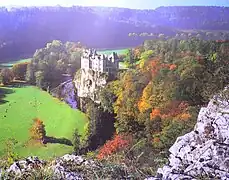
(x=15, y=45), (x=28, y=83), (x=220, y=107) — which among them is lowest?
(x=28, y=83)

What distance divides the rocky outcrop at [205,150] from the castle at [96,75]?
21.7 ft

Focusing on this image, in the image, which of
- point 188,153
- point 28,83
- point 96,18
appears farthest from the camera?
point 96,18

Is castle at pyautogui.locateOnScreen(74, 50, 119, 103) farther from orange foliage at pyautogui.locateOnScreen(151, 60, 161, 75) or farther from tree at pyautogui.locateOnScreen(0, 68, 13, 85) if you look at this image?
tree at pyautogui.locateOnScreen(0, 68, 13, 85)

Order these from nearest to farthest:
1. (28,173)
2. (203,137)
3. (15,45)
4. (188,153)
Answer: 1. (28,173)
2. (188,153)
3. (203,137)
4. (15,45)

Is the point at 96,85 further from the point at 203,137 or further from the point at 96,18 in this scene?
the point at 203,137

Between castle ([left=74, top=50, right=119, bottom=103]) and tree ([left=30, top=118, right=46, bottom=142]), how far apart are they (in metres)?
2.20

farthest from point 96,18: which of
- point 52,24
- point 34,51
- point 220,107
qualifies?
point 220,107

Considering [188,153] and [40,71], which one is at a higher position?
[188,153]

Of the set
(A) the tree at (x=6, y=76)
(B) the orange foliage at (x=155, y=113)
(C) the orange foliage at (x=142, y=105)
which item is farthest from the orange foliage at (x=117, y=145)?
(A) the tree at (x=6, y=76)

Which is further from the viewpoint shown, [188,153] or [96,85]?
[96,85]

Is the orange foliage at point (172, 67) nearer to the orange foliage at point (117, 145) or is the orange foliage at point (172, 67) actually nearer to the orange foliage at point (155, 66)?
the orange foliage at point (155, 66)

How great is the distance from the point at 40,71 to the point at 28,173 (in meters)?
8.93

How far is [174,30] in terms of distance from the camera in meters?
11.2

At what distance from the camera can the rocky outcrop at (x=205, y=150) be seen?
2025 mm
